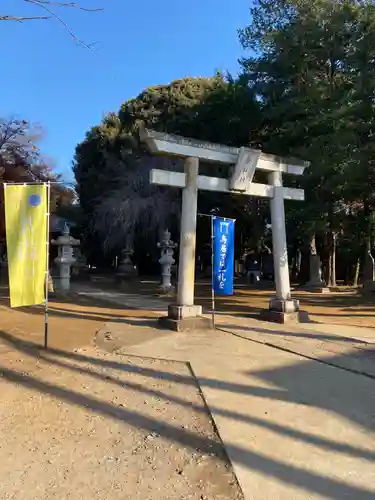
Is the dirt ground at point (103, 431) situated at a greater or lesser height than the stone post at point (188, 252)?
lesser

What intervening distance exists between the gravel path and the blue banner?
386 cm

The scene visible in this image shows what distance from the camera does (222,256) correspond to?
9.91 meters

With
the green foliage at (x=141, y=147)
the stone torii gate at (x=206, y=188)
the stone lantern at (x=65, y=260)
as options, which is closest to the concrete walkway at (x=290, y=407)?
the stone torii gate at (x=206, y=188)

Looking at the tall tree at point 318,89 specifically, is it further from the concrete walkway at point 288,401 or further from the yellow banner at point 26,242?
the yellow banner at point 26,242

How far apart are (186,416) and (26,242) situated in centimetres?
393

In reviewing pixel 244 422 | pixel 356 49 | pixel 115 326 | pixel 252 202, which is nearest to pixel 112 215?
pixel 252 202

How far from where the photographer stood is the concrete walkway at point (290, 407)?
3.38m

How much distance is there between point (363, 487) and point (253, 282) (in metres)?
23.8

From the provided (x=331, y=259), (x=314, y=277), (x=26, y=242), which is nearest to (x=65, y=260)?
(x=314, y=277)

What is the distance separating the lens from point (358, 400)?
16.7ft

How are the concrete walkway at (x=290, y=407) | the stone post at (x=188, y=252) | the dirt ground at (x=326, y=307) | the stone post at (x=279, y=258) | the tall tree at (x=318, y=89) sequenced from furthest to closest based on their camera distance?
the tall tree at (x=318, y=89) → the dirt ground at (x=326, y=307) → the stone post at (x=279, y=258) → the stone post at (x=188, y=252) → the concrete walkway at (x=290, y=407)

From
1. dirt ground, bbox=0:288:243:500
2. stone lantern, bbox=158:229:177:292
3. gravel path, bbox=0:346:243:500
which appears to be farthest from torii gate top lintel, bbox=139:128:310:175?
stone lantern, bbox=158:229:177:292

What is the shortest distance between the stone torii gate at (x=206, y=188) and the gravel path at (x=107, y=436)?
11.0 feet

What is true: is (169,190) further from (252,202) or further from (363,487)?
(363,487)
